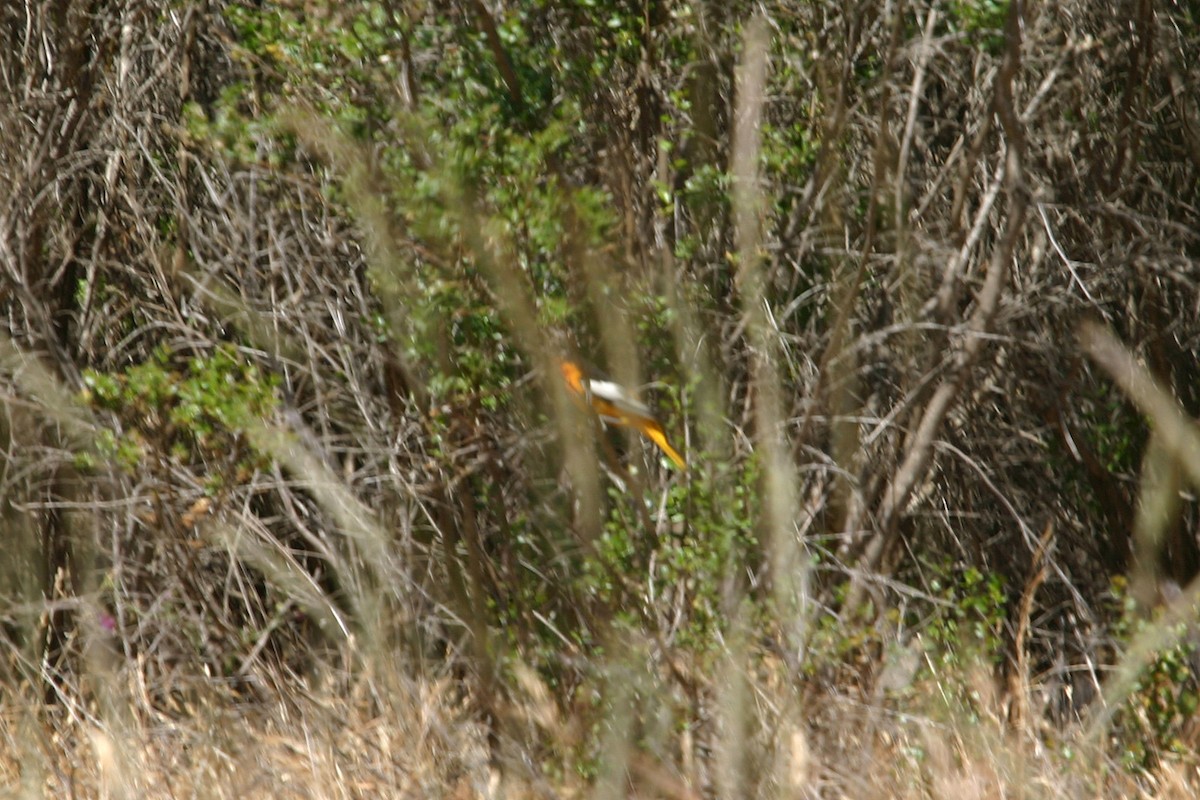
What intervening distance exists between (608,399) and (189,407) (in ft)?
3.89

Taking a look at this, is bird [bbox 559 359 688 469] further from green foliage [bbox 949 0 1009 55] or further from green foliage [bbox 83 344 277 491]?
green foliage [bbox 949 0 1009 55]

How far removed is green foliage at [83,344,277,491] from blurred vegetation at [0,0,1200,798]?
2 centimetres

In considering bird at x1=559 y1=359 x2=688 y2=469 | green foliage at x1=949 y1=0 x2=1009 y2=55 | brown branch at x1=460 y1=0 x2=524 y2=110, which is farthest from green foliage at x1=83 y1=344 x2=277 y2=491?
green foliage at x1=949 y1=0 x2=1009 y2=55

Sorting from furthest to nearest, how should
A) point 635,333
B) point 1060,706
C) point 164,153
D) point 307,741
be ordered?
point 164,153 → point 1060,706 → point 307,741 → point 635,333

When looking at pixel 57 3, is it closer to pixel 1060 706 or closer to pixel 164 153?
pixel 164 153

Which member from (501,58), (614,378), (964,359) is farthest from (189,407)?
(964,359)

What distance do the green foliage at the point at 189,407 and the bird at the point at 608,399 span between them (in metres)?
0.92

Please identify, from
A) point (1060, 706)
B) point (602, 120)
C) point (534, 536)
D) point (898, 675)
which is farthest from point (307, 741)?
point (1060, 706)

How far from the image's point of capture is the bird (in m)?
3.56

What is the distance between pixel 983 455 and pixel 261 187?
2.72 m

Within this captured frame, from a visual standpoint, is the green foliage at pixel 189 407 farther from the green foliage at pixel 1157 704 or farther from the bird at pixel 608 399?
the green foliage at pixel 1157 704

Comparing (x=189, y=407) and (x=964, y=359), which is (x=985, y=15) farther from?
(x=189, y=407)

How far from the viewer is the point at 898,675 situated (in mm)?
4395

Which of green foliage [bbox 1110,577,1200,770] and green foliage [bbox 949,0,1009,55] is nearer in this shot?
green foliage [bbox 949,0,1009,55]
